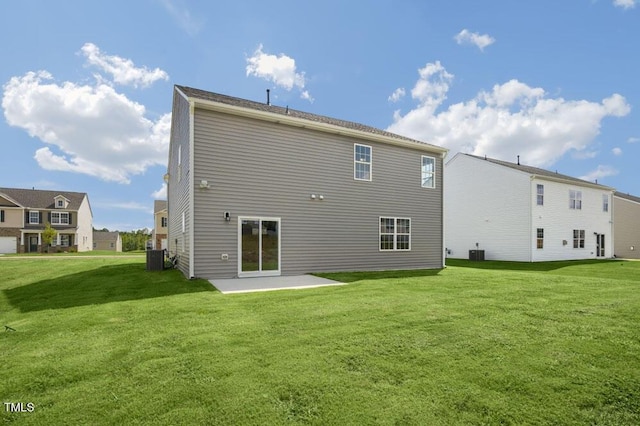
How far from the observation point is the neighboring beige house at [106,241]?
5256cm

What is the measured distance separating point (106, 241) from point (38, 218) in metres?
18.2

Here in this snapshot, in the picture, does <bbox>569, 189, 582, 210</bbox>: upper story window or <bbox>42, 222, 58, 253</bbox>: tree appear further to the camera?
<bbox>42, 222, 58, 253</bbox>: tree

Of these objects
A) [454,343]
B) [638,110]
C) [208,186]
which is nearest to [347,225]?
[208,186]

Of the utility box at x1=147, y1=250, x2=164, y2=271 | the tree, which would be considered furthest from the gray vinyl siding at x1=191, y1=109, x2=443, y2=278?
the tree

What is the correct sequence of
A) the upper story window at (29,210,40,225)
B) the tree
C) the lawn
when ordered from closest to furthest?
the lawn < the tree < the upper story window at (29,210,40,225)

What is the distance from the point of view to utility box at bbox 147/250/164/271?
39.5ft

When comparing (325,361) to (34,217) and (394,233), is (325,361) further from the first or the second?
(34,217)

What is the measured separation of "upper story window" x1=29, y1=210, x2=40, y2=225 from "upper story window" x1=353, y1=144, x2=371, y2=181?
41.1 meters

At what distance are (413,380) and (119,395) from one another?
2.83 metres

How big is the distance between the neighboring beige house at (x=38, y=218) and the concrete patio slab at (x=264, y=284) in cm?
3793

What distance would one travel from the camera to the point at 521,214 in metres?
20.2

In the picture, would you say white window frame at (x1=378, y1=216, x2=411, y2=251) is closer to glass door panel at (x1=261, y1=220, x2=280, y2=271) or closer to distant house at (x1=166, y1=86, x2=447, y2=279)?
distant house at (x1=166, y1=86, x2=447, y2=279)

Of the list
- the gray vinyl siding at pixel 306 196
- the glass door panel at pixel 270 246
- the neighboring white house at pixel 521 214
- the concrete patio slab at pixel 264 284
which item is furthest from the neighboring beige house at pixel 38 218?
the neighboring white house at pixel 521 214

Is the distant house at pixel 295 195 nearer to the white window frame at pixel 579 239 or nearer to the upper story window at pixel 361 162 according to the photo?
the upper story window at pixel 361 162
